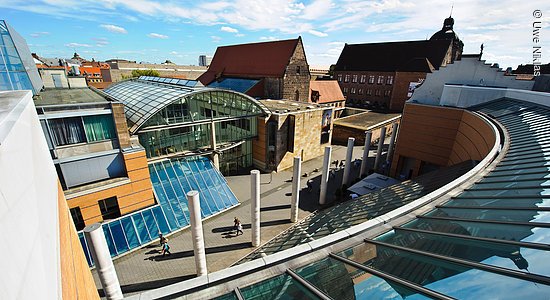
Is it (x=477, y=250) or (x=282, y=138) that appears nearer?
(x=477, y=250)

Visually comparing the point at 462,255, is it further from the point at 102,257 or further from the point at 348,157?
the point at 348,157

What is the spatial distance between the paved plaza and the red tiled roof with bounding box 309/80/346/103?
24.8m

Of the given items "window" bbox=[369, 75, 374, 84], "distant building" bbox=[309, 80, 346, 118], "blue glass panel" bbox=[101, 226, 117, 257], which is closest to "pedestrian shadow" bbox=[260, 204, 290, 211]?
"blue glass panel" bbox=[101, 226, 117, 257]

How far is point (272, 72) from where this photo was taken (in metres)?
36.6

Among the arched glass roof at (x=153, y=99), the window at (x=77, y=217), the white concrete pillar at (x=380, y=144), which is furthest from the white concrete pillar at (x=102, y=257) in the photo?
the white concrete pillar at (x=380, y=144)

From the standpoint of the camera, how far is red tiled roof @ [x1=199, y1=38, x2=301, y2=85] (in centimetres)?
3653

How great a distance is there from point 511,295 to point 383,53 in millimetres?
65745

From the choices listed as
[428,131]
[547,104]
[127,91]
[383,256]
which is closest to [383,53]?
[428,131]

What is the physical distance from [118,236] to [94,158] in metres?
4.81

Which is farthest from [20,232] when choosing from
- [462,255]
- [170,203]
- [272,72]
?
[272,72]

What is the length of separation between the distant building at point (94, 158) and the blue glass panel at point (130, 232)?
613 millimetres

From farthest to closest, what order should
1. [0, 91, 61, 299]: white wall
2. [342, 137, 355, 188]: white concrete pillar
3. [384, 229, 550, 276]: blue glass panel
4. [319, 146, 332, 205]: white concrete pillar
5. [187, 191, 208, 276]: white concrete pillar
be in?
[342, 137, 355, 188]: white concrete pillar, [319, 146, 332, 205]: white concrete pillar, [187, 191, 208, 276]: white concrete pillar, [384, 229, 550, 276]: blue glass panel, [0, 91, 61, 299]: white wall

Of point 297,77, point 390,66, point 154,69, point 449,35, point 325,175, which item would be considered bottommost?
point 325,175

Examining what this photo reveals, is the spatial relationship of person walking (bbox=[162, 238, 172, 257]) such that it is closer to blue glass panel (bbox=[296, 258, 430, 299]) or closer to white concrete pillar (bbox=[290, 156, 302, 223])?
white concrete pillar (bbox=[290, 156, 302, 223])
